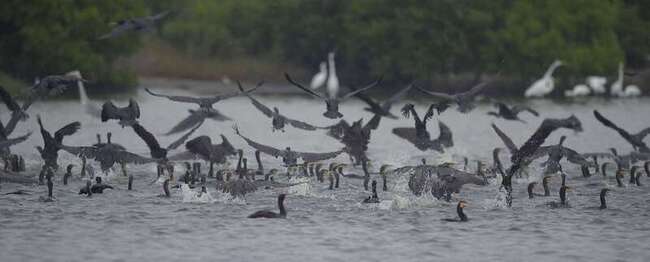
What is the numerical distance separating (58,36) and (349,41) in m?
12.5

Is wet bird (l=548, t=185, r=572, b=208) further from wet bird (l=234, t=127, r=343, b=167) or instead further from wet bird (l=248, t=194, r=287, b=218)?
wet bird (l=248, t=194, r=287, b=218)

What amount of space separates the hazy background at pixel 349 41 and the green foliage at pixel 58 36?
4 centimetres

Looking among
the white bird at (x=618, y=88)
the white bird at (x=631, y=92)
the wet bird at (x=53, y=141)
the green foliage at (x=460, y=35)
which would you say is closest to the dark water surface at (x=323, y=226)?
the wet bird at (x=53, y=141)

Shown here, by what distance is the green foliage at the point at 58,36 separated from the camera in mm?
45938

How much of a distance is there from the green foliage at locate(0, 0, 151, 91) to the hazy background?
0.04m

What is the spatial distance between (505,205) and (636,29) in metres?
38.1

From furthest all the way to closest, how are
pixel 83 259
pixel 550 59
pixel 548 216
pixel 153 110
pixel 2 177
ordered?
1. pixel 550 59
2. pixel 153 110
3. pixel 2 177
4. pixel 548 216
5. pixel 83 259

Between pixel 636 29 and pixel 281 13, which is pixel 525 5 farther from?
pixel 281 13

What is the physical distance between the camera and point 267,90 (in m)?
52.5

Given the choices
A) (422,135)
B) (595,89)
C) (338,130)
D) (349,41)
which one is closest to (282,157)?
(338,130)

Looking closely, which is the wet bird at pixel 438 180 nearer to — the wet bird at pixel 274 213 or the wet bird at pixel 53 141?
the wet bird at pixel 274 213

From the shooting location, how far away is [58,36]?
152ft

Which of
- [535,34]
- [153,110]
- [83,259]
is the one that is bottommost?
[83,259]

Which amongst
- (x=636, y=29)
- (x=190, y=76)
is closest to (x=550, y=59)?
(x=636, y=29)
